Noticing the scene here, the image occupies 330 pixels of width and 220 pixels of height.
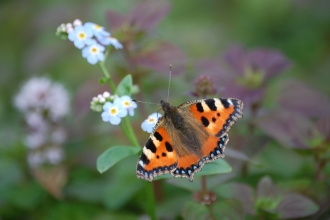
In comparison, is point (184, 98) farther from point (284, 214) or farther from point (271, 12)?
point (271, 12)

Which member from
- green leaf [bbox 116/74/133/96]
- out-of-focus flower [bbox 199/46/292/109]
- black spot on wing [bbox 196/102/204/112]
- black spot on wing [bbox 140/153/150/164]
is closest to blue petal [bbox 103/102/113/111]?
green leaf [bbox 116/74/133/96]

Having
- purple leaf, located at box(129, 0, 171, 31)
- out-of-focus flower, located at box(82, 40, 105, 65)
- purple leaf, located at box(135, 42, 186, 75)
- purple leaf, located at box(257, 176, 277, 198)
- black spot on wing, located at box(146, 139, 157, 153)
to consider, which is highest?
purple leaf, located at box(129, 0, 171, 31)

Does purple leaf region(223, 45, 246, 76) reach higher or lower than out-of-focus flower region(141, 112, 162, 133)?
higher

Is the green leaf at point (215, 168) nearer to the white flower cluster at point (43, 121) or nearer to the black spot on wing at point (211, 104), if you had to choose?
the black spot on wing at point (211, 104)

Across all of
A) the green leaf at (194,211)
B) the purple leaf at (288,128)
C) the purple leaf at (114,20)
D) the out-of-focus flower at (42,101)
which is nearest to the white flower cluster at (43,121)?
the out-of-focus flower at (42,101)

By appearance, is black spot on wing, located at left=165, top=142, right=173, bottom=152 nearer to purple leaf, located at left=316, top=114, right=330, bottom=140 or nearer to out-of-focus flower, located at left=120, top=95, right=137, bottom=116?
out-of-focus flower, located at left=120, top=95, right=137, bottom=116

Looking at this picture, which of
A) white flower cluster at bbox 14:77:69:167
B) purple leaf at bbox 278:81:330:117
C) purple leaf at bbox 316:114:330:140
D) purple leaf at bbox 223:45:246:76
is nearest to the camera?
purple leaf at bbox 316:114:330:140
